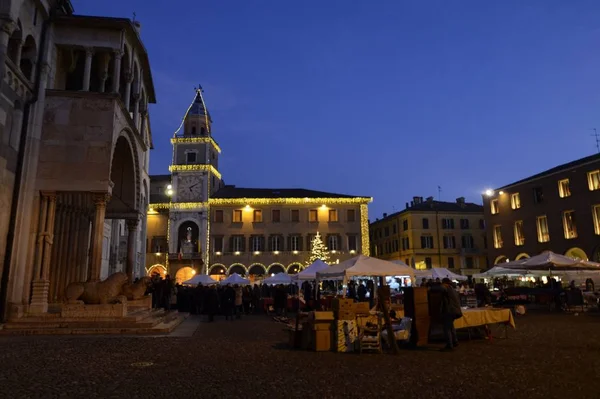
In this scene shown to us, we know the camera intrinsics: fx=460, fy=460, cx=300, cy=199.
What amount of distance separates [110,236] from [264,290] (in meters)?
12.9

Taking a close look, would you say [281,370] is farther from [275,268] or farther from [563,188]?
[275,268]

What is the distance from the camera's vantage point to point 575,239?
106 feet

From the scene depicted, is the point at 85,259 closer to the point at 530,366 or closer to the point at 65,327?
the point at 65,327

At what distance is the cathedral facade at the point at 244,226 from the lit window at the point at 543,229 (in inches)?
643

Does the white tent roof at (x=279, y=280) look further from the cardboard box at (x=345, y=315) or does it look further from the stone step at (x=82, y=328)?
the cardboard box at (x=345, y=315)

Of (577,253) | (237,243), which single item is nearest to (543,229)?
(577,253)

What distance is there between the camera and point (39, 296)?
12898 mm

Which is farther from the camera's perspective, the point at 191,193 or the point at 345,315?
the point at 191,193

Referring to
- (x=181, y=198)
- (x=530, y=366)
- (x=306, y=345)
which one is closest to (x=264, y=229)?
(x=181, y=198)

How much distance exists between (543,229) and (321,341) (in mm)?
31883

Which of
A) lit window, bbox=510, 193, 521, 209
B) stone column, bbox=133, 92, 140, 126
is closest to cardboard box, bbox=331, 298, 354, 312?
stone column, bbox=133, 92, 140, 126

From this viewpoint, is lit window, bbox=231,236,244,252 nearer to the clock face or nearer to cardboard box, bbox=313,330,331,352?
the clock face

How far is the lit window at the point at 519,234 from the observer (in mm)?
37344

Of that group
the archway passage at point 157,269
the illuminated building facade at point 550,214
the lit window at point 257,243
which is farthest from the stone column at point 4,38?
the archway passage at point 157,269
